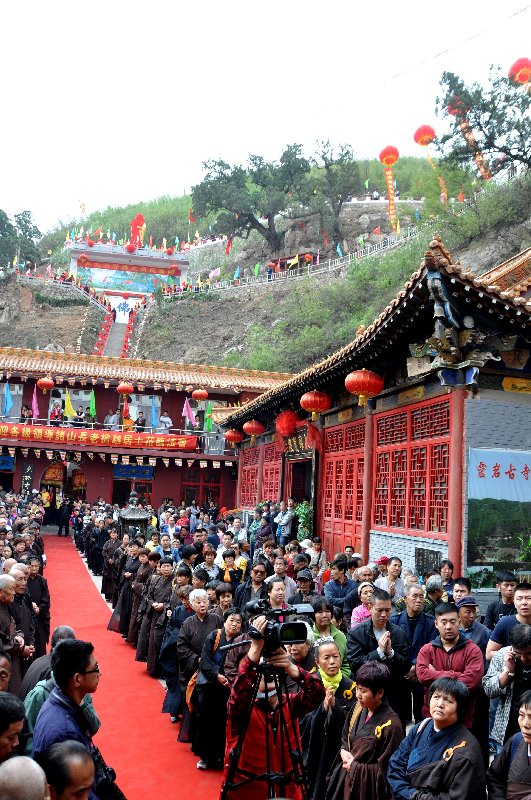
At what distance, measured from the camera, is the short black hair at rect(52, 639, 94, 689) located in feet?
11.6

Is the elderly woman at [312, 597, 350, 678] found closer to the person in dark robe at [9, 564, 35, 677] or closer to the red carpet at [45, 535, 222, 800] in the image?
the red carpet at [45, 535, 222, 800]

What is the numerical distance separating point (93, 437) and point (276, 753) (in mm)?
24304

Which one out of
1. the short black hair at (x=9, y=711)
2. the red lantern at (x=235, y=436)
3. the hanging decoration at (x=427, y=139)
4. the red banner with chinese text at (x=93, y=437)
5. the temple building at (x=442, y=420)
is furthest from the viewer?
the hanging decoration at (x=427, y=139)

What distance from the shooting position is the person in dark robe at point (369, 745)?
385cm

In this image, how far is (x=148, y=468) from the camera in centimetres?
2970

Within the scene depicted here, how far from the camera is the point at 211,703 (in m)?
6.04

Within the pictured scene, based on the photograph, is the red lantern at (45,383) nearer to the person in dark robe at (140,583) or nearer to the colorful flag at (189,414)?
the colorful flag at (189,414)

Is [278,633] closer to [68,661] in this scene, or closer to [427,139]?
[68,661]

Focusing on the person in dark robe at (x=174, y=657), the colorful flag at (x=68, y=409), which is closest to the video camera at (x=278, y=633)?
the person in dark robe at (x=174, y=657)

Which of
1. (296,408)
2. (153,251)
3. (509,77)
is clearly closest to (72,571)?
(296,408)

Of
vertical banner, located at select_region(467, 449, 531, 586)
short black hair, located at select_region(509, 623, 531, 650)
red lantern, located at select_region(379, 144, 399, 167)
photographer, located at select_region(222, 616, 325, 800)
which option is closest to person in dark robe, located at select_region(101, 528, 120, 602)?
vertical banner, located at select_region(467, 449, 531, 586)

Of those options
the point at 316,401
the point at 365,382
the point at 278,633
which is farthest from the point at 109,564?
the point at 278,633

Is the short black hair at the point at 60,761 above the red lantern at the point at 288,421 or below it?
below

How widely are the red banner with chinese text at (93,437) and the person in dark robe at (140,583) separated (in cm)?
1728
